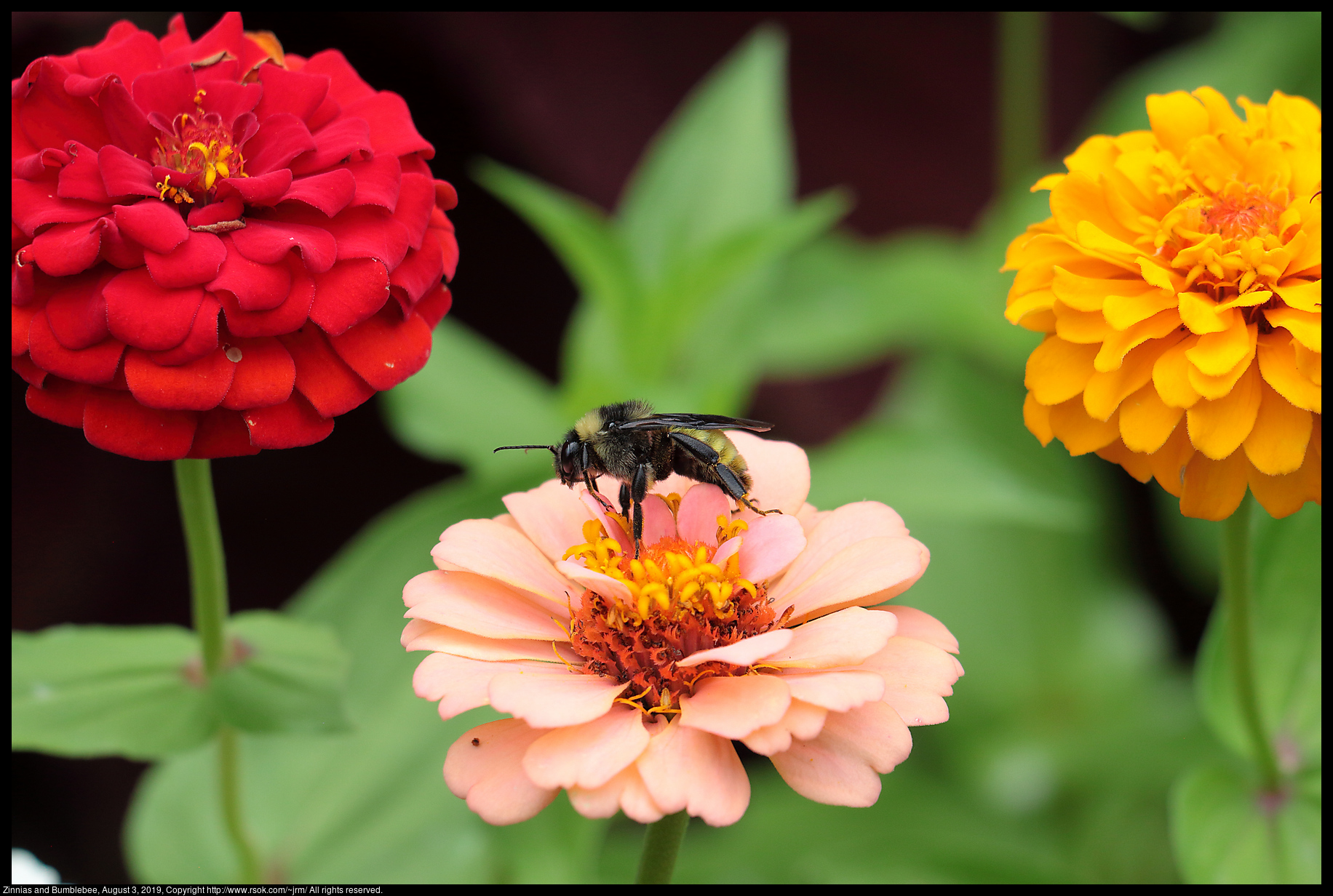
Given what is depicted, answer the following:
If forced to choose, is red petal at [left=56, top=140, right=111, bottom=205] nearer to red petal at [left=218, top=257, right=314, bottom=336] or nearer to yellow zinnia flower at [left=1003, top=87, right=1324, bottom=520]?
red petal at [left=218, top=257, right=314, bottom=336]

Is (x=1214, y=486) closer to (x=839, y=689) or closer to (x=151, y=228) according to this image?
(x=839, y=689)

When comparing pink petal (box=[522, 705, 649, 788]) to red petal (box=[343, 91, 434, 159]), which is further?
red petal (box=[343, 91, 434, 159])

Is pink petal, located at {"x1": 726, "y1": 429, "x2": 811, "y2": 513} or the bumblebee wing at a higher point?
the bumblebee wing

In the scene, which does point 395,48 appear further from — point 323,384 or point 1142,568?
point 1142,568

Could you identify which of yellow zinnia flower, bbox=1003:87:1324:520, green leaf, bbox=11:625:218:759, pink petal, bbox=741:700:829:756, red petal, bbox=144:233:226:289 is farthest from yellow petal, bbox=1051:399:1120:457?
green leaf, bbox=11:625:218:759

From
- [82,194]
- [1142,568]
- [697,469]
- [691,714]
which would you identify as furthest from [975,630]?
[82,194]

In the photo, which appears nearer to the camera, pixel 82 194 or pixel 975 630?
pixel 82 194
